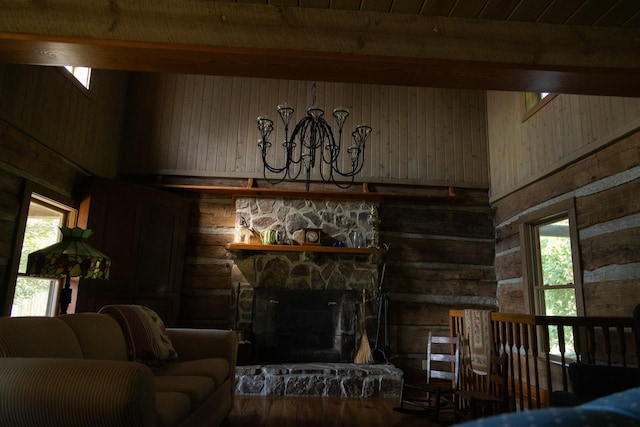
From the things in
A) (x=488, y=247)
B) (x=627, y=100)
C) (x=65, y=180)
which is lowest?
(x=488, y=247)

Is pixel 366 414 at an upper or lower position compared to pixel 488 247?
lower

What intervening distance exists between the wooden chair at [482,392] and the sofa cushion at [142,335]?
2193 millimetres

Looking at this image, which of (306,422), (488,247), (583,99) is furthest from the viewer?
(488,247)

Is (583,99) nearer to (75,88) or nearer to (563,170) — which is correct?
(563,170)

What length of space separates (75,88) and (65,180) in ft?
3.41

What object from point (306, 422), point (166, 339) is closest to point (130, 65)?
point (166, 339)

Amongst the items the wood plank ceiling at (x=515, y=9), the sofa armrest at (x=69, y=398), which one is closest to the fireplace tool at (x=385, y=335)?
the wood plank ceiling at (x=515, y=9)

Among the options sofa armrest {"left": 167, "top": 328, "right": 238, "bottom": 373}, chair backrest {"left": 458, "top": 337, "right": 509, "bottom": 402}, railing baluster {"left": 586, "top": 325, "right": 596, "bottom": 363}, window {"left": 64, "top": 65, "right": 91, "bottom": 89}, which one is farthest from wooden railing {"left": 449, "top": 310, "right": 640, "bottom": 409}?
window {"left": 64, "top": 65, "right": 91, "bottom": 89}

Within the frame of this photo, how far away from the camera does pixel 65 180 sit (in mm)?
4426

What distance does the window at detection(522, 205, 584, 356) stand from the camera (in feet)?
13.4

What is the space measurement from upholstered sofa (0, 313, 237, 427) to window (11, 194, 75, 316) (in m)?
1.79

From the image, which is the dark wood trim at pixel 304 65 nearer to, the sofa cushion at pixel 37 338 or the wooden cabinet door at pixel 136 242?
the sofa cushion at pixel 37 338

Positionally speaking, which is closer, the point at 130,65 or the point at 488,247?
the point at 130,65

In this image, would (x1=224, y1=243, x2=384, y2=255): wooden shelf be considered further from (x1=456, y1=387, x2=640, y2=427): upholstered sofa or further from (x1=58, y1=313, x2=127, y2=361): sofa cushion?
(x1=456, y1=387, x2=640, y2=427): upholstered sofa
